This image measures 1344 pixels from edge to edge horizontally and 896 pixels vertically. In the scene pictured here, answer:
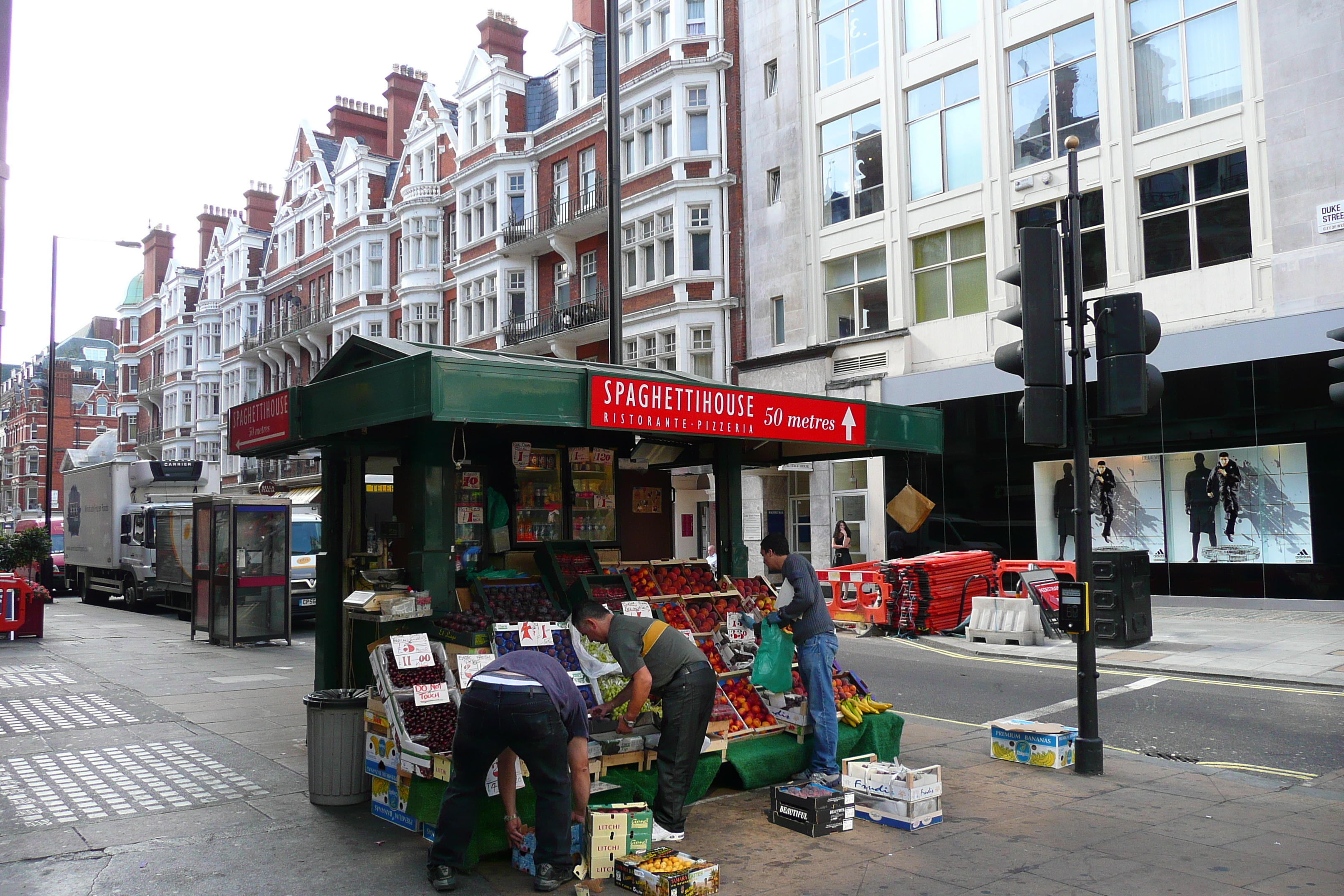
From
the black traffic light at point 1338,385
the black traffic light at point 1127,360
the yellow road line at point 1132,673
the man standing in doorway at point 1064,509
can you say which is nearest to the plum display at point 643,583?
the black traffic light at point 1127,360

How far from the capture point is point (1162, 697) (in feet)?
37.5

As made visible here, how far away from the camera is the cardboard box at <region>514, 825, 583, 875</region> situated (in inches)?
220

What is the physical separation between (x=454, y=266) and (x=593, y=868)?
1414 inches

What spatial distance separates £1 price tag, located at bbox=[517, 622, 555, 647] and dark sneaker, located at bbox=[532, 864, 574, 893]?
183 cm

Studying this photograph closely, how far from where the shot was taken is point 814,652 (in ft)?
24.4

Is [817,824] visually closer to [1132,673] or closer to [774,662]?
[774,662]

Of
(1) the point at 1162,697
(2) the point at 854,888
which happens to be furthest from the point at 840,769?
(1) the point at 1162,697

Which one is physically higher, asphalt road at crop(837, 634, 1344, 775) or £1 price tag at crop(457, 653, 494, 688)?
£1 price tag at crop(457, 653, 494, 688)

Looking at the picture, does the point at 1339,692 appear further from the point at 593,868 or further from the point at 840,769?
the point at 593,868

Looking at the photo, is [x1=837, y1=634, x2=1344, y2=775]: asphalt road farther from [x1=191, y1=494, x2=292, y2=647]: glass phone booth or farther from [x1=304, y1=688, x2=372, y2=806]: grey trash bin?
[x1=191, y1=494, x2=292, y2=647]: glass phone booth

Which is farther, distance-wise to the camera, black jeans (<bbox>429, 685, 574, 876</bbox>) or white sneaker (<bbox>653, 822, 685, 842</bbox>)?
white sneaker (<bbox>653, 822, 685, 842</bbox>)

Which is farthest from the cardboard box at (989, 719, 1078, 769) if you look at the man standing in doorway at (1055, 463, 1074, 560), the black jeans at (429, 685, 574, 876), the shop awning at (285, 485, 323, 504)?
the shop awning at (285, 485, 323, 504)

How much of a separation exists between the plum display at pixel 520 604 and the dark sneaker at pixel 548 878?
7.29 ft

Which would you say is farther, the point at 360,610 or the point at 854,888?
the point at 360,610
